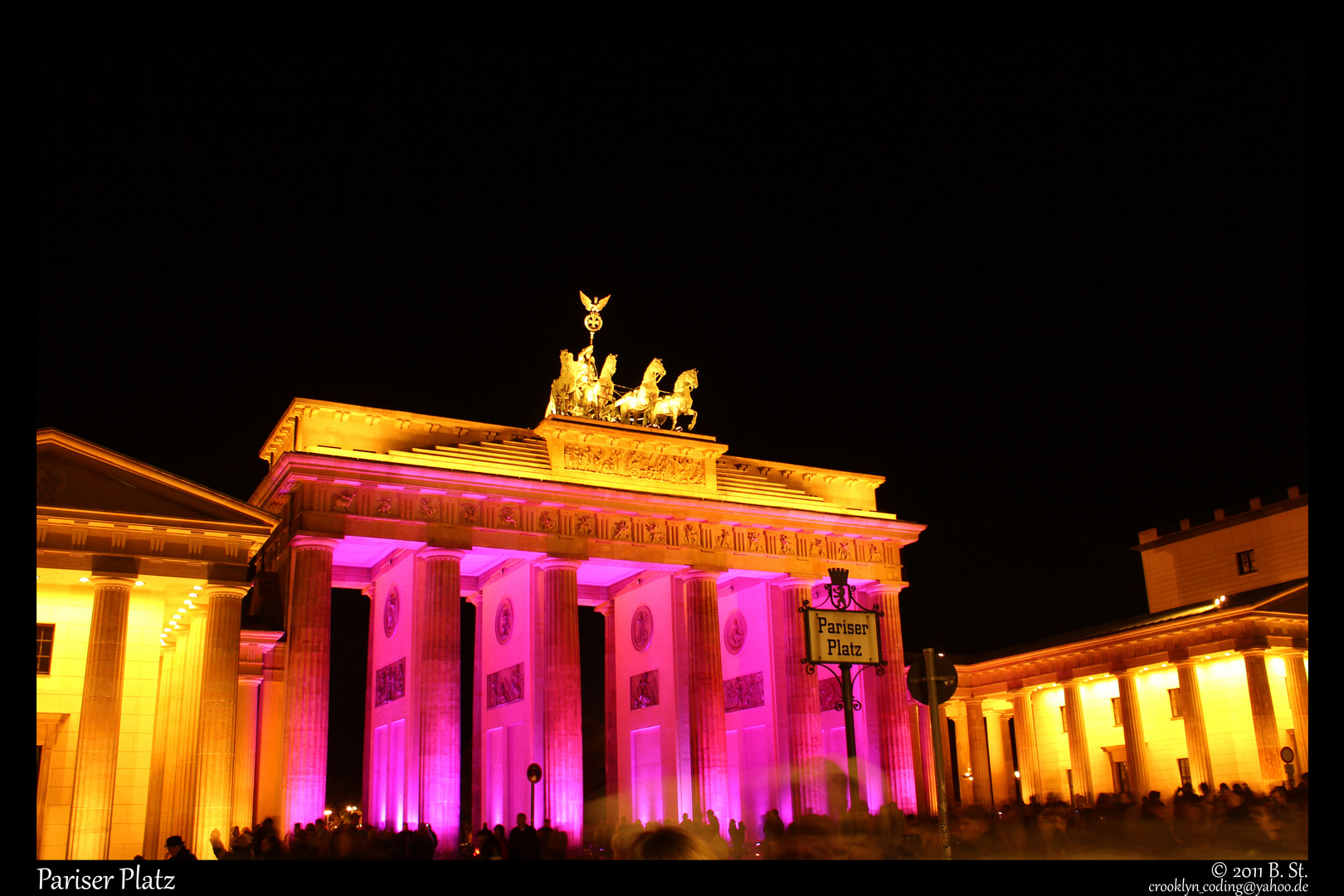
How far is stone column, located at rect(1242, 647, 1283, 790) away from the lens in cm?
3791

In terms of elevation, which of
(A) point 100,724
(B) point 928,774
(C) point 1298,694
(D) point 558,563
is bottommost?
(B) point 928,774

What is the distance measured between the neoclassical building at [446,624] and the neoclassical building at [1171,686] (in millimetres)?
7960

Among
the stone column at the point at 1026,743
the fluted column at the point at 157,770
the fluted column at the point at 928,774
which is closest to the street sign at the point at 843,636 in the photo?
the fluted column at the point at 157,770

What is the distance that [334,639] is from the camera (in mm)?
59094

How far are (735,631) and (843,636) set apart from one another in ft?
81.2

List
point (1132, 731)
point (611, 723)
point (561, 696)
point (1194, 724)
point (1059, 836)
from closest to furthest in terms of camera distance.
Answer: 1. point (1059, 836)
2. point (561, 696)
3. point (1194, 724)
4. point (611, 723)
5. point (1132, 731)

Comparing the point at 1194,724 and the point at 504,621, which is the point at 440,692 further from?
the point at 1194,724

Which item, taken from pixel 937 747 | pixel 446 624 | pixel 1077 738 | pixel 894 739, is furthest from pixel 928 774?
pixel 937 747

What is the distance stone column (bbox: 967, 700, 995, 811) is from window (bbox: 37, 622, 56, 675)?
134 ft

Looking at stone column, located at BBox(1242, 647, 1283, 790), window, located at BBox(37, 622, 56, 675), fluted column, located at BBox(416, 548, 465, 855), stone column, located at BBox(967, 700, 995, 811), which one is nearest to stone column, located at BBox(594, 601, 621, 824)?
fluted column, located at BBox(416, 548, 465, 855)

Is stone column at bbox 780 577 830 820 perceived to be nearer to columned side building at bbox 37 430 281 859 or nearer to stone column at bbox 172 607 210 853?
columned side building at bbox 37 430 281 859

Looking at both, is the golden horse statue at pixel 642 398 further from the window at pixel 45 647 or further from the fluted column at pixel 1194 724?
the fluted column at pixel 1194 724

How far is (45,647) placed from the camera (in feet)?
82.6

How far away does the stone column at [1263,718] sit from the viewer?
37906mm
